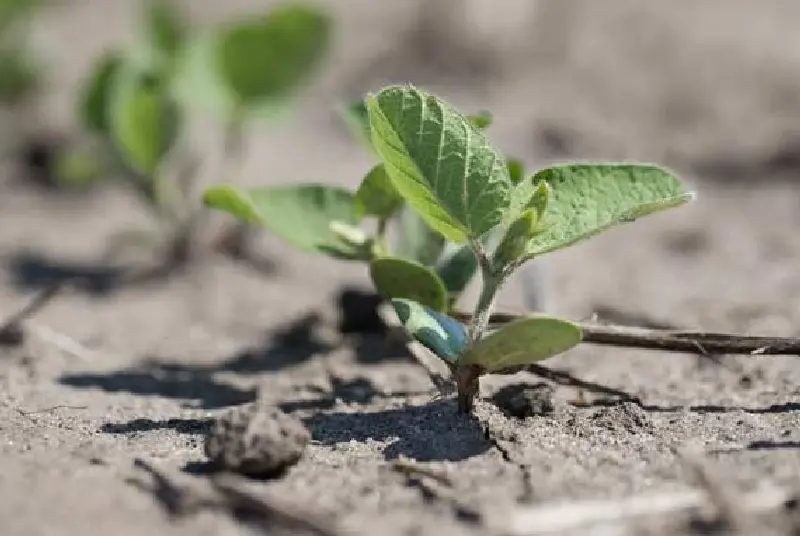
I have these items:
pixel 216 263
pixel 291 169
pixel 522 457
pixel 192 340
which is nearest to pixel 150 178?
pixel 216 263

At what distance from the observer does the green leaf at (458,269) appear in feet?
6.59

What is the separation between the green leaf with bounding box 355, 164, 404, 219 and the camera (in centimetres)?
198

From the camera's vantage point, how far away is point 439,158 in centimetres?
170

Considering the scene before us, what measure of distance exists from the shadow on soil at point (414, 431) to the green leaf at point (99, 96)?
1455mm

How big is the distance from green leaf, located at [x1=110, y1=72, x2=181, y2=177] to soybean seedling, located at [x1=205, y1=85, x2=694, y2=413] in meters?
1.27

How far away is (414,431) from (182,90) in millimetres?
1650

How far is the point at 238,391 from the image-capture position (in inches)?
86.5

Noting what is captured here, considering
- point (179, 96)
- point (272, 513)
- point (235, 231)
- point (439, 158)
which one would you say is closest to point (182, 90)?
point (179, 96)

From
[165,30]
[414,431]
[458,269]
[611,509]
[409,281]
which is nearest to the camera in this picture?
[611,509]

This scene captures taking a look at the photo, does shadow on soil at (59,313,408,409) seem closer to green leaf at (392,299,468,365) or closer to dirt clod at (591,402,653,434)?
green leaf at (392,299,468,365)

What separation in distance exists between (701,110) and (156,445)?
2.64 metres

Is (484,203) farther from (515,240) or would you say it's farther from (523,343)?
(523,343)

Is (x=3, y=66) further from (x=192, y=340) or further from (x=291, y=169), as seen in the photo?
(x=192, y=340)

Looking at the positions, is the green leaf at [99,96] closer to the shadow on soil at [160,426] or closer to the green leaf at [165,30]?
the green leaf at [165,30]
